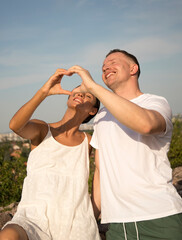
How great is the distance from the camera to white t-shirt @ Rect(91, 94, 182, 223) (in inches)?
83.1

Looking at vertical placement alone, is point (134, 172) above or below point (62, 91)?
below

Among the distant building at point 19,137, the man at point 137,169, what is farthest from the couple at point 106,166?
the distant building at point 19,137

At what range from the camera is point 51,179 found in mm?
2822

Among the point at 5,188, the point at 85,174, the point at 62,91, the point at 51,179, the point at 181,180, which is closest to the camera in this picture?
the point at 62,91

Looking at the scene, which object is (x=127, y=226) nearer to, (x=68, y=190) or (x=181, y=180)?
(x=68, y=190)

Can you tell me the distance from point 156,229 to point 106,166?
648 millimetres

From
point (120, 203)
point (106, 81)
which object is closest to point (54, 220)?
point (120, 203)

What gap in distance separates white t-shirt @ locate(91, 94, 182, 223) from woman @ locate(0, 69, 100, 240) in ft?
1.62

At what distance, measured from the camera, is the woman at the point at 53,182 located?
101 inches

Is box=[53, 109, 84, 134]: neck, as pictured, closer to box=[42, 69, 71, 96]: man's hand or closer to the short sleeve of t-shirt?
box=[42, 69, 71, 96]: man's hand

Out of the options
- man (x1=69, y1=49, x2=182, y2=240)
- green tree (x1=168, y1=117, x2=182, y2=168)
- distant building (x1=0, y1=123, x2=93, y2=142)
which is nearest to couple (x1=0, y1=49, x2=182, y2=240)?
man (x1=69, y1=49, x2=182, y2=240)

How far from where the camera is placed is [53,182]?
9.22 feet

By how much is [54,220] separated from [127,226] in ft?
2.66

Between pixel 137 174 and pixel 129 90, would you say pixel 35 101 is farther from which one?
pixel 137 174
